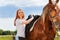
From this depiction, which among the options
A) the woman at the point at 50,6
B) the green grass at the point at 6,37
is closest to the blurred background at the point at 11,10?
the green grass at the point at 6,37

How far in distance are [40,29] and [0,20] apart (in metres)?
0.51

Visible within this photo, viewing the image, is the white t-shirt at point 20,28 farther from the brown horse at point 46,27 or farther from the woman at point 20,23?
the brown horse at point 46,27

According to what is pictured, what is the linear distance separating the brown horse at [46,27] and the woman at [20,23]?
0.38 ft

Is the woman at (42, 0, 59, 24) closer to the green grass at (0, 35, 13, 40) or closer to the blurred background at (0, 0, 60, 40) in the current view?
the blurred background at (0, 0, 60, 40)

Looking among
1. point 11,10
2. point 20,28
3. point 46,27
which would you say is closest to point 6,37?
point 20,28

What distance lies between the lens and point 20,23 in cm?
238

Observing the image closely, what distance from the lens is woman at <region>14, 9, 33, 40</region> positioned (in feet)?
7.77

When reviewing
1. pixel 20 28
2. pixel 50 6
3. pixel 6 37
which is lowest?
pixel 6 37

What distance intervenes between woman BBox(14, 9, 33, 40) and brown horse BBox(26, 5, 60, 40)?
12 centimetres

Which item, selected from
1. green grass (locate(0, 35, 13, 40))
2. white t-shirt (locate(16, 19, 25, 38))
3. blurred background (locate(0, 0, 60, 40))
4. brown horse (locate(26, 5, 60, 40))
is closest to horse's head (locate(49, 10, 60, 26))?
Answer: brown horse (locate(26, 5, 60, 40))

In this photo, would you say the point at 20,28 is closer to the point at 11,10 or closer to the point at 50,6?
the point at 11,10

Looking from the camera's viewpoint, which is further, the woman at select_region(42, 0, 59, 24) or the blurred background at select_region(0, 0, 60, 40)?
the blurred background at select_region(0, 0, 60, 40)

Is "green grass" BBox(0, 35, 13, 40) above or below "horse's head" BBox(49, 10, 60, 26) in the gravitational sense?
below

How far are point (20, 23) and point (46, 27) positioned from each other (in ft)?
0.99
